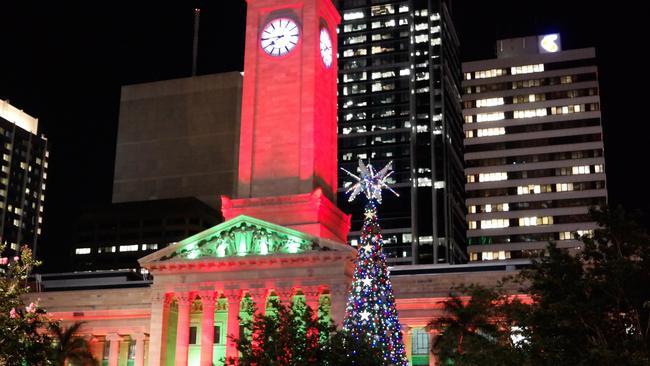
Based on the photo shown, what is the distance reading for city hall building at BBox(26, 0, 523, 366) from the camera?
74.9 meters

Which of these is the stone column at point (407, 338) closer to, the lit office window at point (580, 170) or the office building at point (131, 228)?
the office building at point (131, 228)

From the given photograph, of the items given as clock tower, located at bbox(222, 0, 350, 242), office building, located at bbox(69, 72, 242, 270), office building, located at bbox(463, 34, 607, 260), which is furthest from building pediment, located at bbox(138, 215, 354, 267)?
office building, located at bbox(463, 34, 607, 260)

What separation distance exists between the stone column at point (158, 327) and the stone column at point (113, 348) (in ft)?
27.5

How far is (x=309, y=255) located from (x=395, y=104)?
371ft

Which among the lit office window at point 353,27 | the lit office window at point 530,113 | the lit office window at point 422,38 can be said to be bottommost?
the lit office window at point 530,113

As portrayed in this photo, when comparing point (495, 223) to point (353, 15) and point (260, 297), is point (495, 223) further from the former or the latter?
point (260, 297)

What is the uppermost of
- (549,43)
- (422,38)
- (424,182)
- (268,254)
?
(422,38)

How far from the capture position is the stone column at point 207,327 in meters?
74.8

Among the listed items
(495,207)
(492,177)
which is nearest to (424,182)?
(492,177)

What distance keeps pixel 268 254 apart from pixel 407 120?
11025 cm

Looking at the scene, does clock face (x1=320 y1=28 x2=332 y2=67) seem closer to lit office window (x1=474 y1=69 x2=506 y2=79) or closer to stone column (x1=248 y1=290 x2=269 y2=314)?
stone column (x1=248 y1=290 x2=269 y2=314)

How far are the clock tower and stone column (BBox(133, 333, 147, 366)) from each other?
1438 cm

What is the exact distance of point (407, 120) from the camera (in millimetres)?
181250

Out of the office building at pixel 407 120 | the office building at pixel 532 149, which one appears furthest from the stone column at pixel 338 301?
the office building at pixel 407 120
